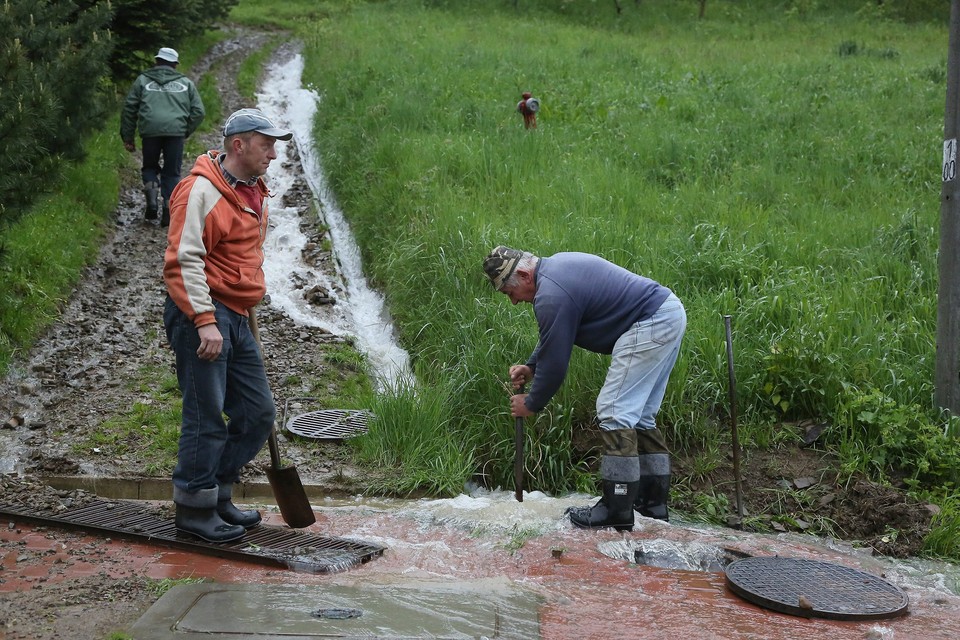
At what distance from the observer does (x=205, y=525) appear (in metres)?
4.93

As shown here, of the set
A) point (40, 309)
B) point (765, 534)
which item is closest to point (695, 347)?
point (765, 534)

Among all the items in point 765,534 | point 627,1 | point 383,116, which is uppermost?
point 627,1

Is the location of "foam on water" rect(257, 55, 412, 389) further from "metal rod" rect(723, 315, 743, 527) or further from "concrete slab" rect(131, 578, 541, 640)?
"concrete slab" rect(131, 578, 541, 640)

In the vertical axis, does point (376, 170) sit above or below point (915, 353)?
above

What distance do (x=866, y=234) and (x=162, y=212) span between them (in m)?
7.47

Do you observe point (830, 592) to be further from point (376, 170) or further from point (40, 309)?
point (376, 170)

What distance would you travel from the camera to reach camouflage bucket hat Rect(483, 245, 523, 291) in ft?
17.3

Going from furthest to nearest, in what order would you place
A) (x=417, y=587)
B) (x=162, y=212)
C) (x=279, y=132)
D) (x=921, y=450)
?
(x=162, y=212), (x=921, y=450), (x=279, y=132), (x=417, y=587)

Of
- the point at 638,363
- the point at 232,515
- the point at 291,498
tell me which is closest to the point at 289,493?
the point at 291,498

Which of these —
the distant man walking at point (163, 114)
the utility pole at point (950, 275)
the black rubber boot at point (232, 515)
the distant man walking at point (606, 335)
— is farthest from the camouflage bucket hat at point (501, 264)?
the distant man walking at point (163, 114)

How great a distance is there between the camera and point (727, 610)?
4.45 metres

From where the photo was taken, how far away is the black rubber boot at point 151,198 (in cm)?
1112

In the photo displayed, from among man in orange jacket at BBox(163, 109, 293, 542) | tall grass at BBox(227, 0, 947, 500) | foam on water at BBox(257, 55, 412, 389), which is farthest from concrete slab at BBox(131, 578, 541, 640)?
foam on water at BBox(257, 55, 412, 389)

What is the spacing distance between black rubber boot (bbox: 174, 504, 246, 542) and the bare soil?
0.42m
